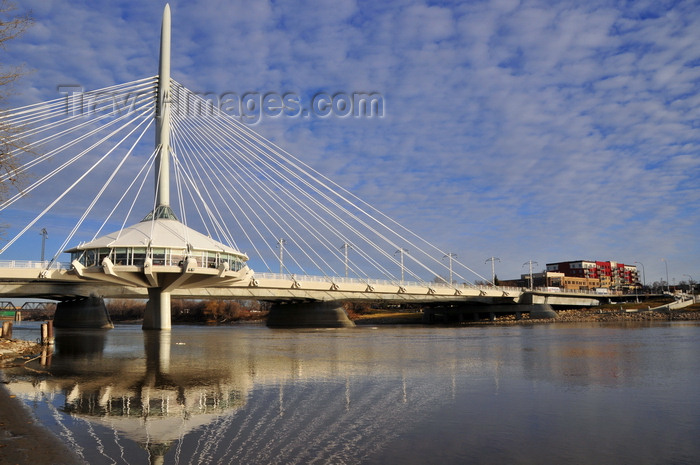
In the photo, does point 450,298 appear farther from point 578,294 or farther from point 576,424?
point 576,424

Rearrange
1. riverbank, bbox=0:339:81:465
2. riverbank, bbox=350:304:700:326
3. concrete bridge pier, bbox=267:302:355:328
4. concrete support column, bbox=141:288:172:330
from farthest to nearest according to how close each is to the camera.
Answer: riverbank, bbox=350:304:700:326 < concrete bridge pier, bbox=267:302:355:328 < concrete support column, bbox=141:288:172:330 < riverbank, bbox=0:339:81:465

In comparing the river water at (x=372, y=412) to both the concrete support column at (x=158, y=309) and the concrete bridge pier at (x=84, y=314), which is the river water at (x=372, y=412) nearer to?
the concrete support column at (x=158, y=309)

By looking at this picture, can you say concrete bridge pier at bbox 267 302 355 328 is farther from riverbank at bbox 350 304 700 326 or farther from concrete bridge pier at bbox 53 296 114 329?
concrete bridge pier at bbox 53 296 114 329

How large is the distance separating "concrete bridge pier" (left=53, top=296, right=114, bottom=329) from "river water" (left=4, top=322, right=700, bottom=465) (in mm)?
55011

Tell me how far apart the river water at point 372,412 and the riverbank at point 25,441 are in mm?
239

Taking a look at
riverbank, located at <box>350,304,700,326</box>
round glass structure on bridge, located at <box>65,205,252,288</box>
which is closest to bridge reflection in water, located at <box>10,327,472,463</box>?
round glass structure on bridge, located at <box>65,205,252,288</box>

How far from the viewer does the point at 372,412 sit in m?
10.3

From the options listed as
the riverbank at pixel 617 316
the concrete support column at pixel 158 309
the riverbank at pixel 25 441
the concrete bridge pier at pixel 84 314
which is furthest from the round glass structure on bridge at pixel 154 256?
the riverbank at pixel 617 316

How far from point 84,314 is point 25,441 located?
68.1m

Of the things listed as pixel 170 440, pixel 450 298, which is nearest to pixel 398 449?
pixel 170 440

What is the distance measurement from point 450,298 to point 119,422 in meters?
80.1

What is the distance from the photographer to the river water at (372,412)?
7.52 meters

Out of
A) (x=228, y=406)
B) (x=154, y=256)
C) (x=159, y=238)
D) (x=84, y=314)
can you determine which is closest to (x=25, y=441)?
(x=228, y=406)

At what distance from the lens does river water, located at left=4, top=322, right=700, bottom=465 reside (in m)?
7.52
